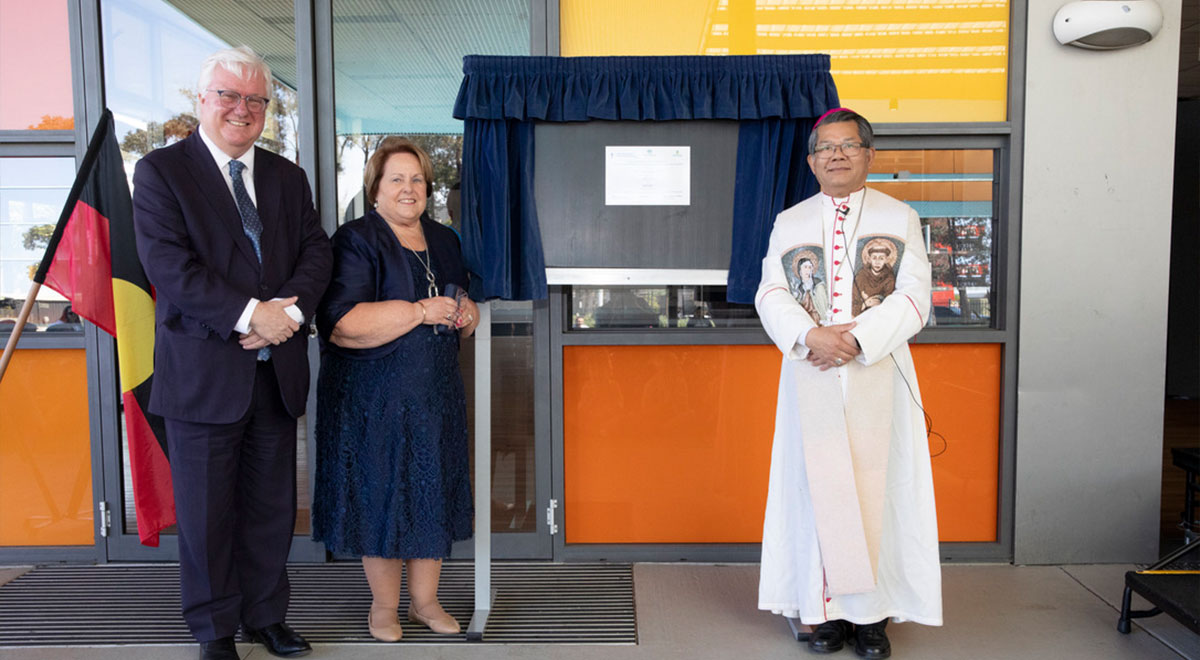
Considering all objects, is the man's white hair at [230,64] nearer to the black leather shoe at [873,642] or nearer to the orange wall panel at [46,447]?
the orange wall panel at [46,447]

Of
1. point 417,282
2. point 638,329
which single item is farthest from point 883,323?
point 417,282

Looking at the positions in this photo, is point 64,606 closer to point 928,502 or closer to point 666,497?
point 666,497

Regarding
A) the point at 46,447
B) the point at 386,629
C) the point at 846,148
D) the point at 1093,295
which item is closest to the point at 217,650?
the point at 386,629

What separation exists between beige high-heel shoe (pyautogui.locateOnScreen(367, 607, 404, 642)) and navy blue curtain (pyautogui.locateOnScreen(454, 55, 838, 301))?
1.20 metres

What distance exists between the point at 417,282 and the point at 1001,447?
2625 mm

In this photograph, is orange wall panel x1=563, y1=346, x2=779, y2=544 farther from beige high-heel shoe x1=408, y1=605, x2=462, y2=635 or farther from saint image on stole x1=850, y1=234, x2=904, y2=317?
saint image on stole x1=850, y1=234, x2=904, y2=317

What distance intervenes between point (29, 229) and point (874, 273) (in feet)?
12.0

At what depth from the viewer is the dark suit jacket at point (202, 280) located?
241 centimetres

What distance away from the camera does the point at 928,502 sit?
2.64 metres

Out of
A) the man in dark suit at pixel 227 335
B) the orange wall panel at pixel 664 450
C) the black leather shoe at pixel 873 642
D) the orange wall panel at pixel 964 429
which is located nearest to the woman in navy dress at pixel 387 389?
the man in dark suit at pixel 227 335

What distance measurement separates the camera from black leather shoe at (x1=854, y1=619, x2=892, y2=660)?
266 centimetres

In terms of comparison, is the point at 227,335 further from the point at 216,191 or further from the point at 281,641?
the point at 281,641

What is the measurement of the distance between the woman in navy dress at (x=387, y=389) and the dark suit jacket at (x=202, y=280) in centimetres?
15

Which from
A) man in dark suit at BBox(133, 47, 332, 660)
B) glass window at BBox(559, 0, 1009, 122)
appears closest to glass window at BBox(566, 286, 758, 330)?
glass window at BBox(559, 0, 1009, 122)
